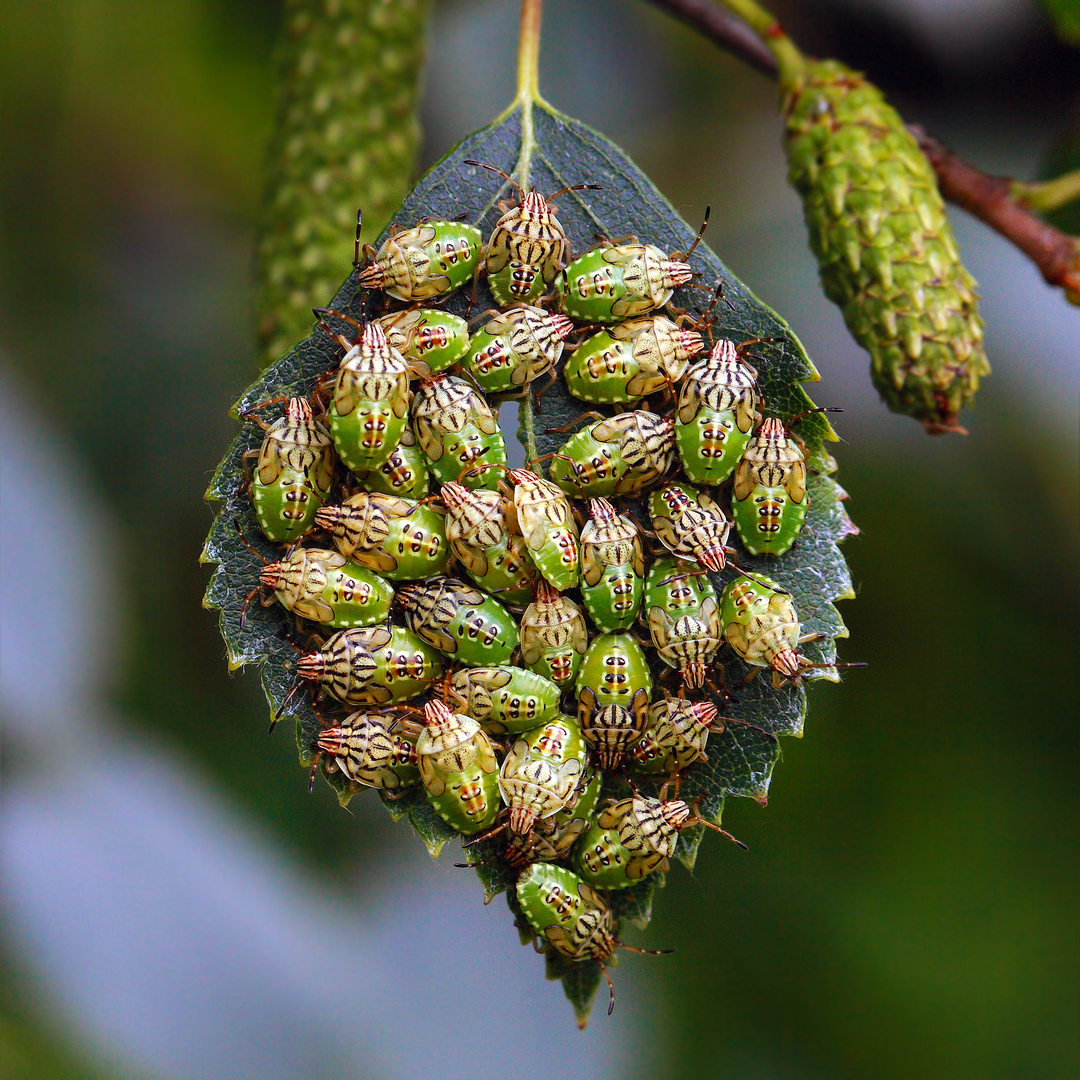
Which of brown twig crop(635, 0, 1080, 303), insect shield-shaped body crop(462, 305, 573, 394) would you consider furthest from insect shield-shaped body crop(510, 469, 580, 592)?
brown twig crop(635, 0, 1080, 303)

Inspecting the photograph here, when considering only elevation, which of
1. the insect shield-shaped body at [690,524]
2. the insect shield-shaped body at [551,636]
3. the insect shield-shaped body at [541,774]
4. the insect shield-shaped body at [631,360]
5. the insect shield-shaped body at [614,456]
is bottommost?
the insect shield-shaped body at [541,774]

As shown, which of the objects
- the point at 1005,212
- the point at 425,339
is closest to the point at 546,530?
the point at 425,339

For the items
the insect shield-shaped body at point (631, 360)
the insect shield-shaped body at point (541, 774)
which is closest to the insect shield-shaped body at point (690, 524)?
the insect shield-shaped body at point (631, 360)

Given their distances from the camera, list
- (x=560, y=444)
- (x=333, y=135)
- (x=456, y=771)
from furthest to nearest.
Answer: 1. (x=333, y=135)
2. (x=560, y=444)
3. (x=456, y=771)

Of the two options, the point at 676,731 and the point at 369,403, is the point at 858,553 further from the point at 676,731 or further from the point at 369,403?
the point at 369,403

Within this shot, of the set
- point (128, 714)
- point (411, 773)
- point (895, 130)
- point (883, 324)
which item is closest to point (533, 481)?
point (411, 773)

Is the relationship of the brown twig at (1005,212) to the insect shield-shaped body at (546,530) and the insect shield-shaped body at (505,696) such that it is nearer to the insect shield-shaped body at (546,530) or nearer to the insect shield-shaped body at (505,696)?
the insect shield-shaped body at (546,530)
